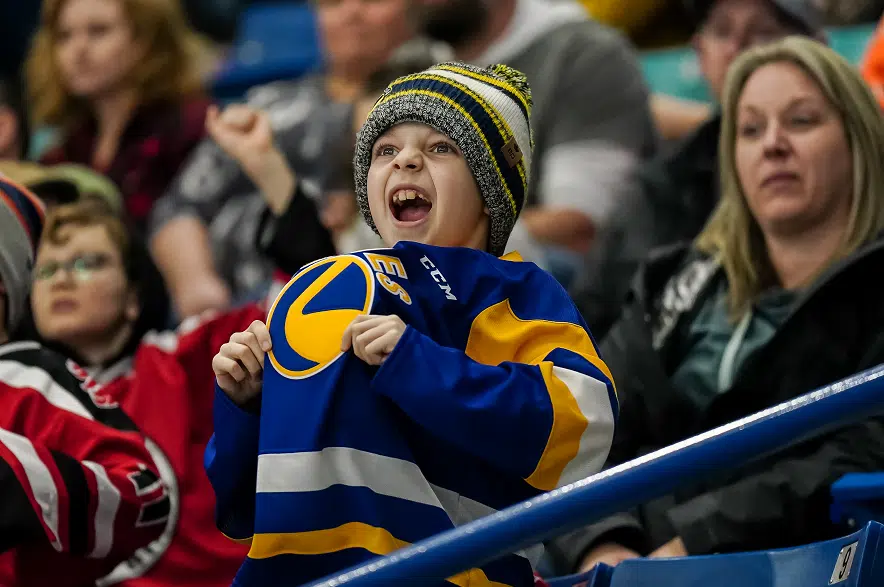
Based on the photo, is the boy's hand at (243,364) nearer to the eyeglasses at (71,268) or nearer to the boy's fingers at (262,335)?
the boy's fingers at (262,335)

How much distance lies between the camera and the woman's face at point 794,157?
2551 millimetres

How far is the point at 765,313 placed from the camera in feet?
8.43

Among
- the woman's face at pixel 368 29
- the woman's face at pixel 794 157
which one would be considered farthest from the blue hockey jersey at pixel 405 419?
the woman's face at pixel 368 29

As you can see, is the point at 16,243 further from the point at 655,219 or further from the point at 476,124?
the point at 655,219

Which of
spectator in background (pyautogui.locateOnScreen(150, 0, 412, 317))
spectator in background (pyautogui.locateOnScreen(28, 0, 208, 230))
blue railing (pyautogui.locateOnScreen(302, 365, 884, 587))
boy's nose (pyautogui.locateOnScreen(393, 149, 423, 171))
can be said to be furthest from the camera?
spectator in background (pyautogui.locateOnScreen(28, 0, 208, 230))

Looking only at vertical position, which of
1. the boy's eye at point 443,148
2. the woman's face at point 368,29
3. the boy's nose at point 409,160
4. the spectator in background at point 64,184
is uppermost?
the woman's face at point 368,29

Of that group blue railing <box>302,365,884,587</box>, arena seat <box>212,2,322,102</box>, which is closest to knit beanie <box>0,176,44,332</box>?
blue railing <box>302,365,884,587</box>

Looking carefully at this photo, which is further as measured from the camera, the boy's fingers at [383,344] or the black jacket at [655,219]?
the black jacket at [655,219]

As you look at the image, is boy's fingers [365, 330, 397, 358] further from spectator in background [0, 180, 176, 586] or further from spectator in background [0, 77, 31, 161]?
spectator in background [0, 77, 31, 161]

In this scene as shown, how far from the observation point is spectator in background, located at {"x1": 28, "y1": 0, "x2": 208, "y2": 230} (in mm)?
4059

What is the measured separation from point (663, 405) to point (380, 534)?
95 cm

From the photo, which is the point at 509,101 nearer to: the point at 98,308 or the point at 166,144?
the point at 98,308

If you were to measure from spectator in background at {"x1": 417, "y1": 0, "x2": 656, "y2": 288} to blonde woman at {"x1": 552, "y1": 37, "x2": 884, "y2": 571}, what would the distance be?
26.1 inches

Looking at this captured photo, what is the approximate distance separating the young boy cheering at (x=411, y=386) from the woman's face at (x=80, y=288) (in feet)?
3.41
